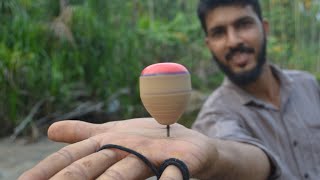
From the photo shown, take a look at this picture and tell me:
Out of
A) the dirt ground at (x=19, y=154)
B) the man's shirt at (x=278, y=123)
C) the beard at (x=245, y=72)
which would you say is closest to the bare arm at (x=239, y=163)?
the man's shirt at (x=278, y=123)

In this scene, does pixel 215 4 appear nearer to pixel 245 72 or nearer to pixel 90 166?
pixel 245 72

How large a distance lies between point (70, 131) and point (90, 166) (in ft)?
0.57

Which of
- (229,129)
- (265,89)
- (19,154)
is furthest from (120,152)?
(19,154)

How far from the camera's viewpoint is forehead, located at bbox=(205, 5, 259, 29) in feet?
5.09

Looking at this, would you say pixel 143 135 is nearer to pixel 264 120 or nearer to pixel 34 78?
pixel 264 120

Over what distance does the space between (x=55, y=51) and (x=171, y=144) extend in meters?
3.11

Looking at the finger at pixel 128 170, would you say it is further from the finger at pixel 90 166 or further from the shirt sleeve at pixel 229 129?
the shirt sleeve at pixel 229 129

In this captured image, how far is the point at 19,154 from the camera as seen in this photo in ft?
10.7

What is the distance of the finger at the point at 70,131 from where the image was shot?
89 cm

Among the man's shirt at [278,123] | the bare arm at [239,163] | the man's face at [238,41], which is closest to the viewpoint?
the bare arm at [239,163]

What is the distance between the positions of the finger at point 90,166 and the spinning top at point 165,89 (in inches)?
4.9

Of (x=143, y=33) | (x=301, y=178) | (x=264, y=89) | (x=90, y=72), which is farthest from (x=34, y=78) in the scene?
(x=301, y=178)

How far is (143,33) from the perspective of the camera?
4.80 metres

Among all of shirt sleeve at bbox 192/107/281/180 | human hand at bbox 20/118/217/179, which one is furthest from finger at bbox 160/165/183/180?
shirt sleeve at bbox 192/107/281/180
